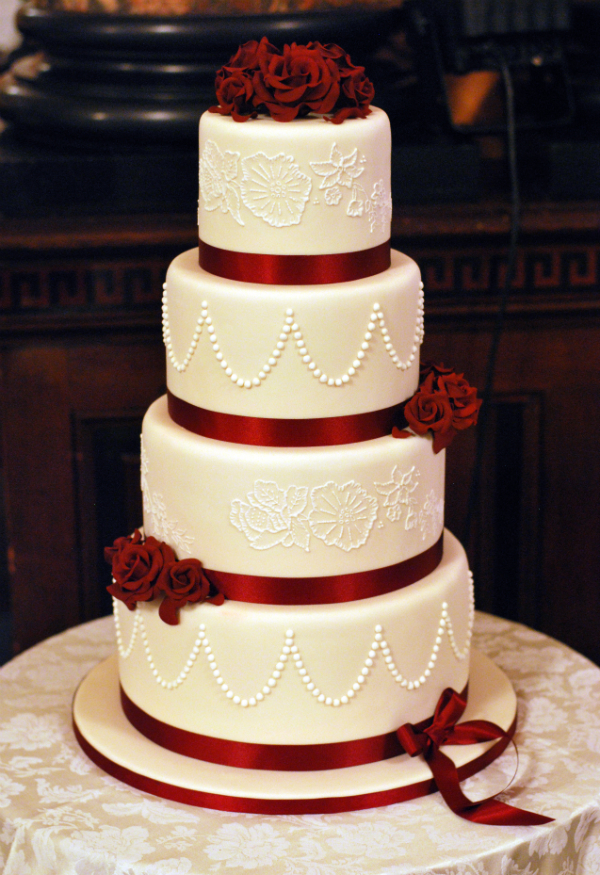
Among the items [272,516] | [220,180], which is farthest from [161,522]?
[220,180]

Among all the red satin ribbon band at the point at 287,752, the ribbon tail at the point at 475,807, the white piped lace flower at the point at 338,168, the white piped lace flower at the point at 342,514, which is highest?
the white piped lace flower at the point at 338,168

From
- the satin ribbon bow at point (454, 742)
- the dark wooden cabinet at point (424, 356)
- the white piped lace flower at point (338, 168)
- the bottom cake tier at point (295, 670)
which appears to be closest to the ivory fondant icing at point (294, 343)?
the white piped lace flower at point (338, 168)

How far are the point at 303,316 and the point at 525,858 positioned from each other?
24.2 inches

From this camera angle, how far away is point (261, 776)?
4.36ft

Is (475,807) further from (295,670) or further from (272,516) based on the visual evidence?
(272,516)

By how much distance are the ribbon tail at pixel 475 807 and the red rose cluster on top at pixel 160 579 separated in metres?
0.31

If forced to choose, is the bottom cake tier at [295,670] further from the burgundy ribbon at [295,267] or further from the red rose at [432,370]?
the burgundy ribbon at [295,267]

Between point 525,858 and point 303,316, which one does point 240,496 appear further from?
point 525,858

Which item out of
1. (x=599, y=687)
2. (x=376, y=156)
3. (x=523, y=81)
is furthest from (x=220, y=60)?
(x=599, y=687)

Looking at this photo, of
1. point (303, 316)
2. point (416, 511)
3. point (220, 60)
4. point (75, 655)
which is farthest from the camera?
point (220, 60)

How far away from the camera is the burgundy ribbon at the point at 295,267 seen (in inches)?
49.7

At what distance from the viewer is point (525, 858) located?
4.12 ft

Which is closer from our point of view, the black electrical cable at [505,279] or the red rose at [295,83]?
the red rose at [295,83]

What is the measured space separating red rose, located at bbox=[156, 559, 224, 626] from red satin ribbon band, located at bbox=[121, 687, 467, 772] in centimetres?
16
